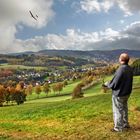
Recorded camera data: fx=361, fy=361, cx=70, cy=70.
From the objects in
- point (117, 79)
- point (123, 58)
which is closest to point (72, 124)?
point (117, 79)

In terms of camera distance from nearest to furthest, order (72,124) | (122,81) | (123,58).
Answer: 1. (123,58)
2. (122,81)
3. (72,124)

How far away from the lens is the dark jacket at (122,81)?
1856cm

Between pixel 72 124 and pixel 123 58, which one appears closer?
pixel 123 58

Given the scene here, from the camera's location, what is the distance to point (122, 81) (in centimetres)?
1866

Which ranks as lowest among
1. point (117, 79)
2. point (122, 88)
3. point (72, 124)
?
point (72, 124)

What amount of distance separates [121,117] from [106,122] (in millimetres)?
3206

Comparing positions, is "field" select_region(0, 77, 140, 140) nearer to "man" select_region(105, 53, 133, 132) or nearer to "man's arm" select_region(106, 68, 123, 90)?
"man" select_region(105, 53, 133, 132)

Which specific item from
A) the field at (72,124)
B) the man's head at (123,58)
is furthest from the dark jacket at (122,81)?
the field at (72,124)

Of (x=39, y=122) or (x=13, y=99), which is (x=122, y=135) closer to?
(x=39, y=122)

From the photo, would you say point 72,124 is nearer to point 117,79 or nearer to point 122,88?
point 122,88

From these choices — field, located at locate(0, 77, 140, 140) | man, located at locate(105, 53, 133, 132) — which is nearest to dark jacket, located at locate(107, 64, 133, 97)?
man, located at locate(105, 53, 133, 132)

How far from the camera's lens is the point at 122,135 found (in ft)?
57.7

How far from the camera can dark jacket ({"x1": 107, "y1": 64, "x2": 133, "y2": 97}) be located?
60.9 ft

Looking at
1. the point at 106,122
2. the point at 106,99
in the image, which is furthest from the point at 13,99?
the point at 106,122
